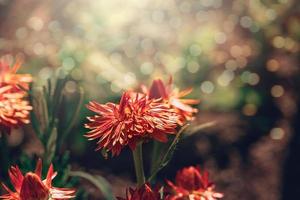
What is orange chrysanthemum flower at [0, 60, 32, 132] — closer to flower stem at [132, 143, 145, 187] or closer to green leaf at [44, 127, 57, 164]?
green leaf at [44, 127, 57, 164]

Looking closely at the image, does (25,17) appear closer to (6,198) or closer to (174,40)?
(174,40)

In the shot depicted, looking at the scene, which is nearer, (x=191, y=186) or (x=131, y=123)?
(x=131, y=123)

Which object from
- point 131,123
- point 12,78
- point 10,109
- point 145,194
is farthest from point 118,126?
point 12,78

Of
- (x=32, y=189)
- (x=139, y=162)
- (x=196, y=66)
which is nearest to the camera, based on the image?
(x=32, y=189)

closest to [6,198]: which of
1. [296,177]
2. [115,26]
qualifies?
[296,177]

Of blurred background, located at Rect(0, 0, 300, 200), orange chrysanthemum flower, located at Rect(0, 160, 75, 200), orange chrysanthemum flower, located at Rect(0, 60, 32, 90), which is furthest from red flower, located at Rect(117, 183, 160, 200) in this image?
blurred background, located at Rect(0, 0, 300, 200)

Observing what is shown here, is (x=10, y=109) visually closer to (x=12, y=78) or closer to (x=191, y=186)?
(x=12, y=78)

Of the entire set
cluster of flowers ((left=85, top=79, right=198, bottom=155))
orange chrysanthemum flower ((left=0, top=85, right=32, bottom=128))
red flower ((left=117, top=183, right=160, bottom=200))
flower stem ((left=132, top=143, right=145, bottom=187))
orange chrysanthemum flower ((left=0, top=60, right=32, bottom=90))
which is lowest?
red flower ((left=117, top=183, right=160, bottom=200))
